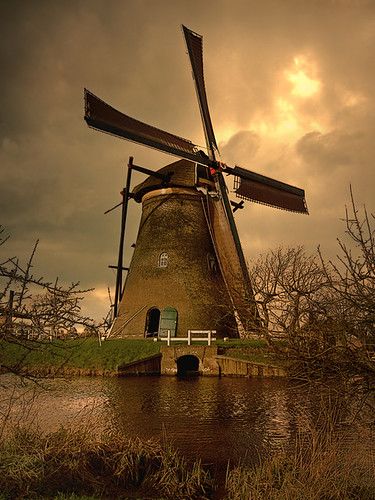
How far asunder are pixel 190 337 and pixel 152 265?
174 inches

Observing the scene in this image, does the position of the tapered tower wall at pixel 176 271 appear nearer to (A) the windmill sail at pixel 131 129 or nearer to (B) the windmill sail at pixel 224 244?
(B) the windmill sail at pixel 224 244

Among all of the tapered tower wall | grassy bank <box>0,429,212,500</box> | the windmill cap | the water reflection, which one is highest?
the windmill cap

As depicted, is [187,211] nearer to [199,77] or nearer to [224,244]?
[224,244]

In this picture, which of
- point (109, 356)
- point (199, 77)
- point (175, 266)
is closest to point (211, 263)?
point (175, 266)

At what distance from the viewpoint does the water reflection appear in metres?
7.83

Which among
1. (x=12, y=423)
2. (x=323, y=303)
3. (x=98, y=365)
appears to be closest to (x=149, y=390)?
(x=98, y=365)

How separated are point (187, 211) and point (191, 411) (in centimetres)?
1337

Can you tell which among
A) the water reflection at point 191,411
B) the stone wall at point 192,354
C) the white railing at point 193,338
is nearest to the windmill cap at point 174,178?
the white railing at point 193,338

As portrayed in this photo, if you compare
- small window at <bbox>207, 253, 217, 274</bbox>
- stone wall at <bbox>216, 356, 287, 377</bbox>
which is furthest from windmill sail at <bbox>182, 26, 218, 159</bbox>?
stone wall at <bbox>216, 356, 287, 377</bbox>

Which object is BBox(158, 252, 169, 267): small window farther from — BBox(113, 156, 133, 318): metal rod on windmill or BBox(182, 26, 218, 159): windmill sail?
BBox(182, 26, 218, 159): windmill sail

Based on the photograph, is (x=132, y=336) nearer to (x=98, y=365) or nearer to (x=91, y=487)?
(x=98, y=365)

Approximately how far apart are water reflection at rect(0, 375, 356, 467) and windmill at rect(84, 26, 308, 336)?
5555 mm

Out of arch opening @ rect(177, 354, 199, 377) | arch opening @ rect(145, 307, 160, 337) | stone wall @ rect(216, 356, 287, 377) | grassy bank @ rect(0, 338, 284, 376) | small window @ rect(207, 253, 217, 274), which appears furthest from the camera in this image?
small window @ rect(207, 253, 217, 274)

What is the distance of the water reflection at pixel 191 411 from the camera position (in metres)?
7.83
